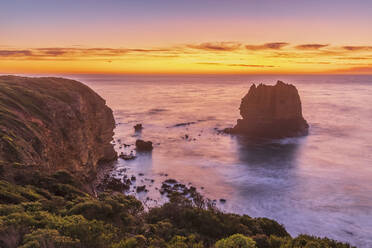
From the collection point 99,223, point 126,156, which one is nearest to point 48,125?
point 99,223

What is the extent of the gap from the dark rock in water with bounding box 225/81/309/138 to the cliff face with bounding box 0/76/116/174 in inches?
2133

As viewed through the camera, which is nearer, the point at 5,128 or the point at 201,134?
the point at 5,128

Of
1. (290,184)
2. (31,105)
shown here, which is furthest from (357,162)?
(31,105)

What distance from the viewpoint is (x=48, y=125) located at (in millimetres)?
35156

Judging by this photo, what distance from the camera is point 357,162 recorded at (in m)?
66.8

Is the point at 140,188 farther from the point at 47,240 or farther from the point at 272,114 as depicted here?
the point at 272,114

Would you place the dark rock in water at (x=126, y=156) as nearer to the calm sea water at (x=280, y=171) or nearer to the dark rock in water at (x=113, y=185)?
the calm sea water at (x=280, y=171)

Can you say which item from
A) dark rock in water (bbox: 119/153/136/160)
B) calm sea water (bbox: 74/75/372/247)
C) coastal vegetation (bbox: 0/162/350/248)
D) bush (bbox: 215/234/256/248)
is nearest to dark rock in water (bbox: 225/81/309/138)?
calm sea water (bbox: 74/75/372/247)

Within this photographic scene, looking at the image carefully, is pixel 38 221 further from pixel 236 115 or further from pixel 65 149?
pixel 236 115

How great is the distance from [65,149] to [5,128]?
11127 mm

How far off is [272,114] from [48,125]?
7606 centimetres

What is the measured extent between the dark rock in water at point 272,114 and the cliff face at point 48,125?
54.2 metres

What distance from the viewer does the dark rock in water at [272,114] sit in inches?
3663

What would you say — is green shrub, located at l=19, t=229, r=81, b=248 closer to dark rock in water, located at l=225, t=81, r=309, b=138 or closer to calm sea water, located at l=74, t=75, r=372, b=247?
calm sea water, located at l=74, t=75, r=372, b=247
